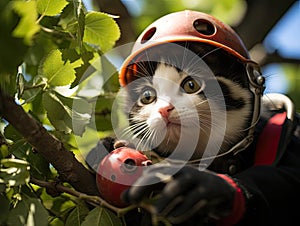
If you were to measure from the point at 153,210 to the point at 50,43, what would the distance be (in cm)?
83

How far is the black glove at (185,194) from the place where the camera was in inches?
33.7

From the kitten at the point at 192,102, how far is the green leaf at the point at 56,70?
239 millimetres

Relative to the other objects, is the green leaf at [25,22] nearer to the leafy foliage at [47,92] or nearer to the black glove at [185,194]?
the leafy foliage at [47,92]

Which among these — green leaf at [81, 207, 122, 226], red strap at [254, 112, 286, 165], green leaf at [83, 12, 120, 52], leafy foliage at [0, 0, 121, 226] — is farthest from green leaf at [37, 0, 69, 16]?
red strap at [254, 112, 286, 165]

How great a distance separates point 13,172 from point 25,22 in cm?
27

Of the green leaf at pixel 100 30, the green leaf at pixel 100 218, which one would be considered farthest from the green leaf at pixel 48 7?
the green leaf at pixel 100 218

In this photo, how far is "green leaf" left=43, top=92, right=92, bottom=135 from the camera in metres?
1.25

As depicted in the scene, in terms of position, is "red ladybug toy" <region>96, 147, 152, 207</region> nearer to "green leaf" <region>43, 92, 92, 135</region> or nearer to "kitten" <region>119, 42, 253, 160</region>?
"green leaf" <region>43, 92, 92, 135</region>

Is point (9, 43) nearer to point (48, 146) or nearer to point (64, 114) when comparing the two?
point (48, 146)

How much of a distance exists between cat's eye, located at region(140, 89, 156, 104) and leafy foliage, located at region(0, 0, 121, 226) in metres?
0.08

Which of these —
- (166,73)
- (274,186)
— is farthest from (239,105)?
(274,186)

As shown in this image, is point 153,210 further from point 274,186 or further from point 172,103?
point 172,103

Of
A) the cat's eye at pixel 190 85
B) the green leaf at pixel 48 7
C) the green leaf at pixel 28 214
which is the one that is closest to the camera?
the green leaf at pixel 28 214

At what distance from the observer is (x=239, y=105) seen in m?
1.54
